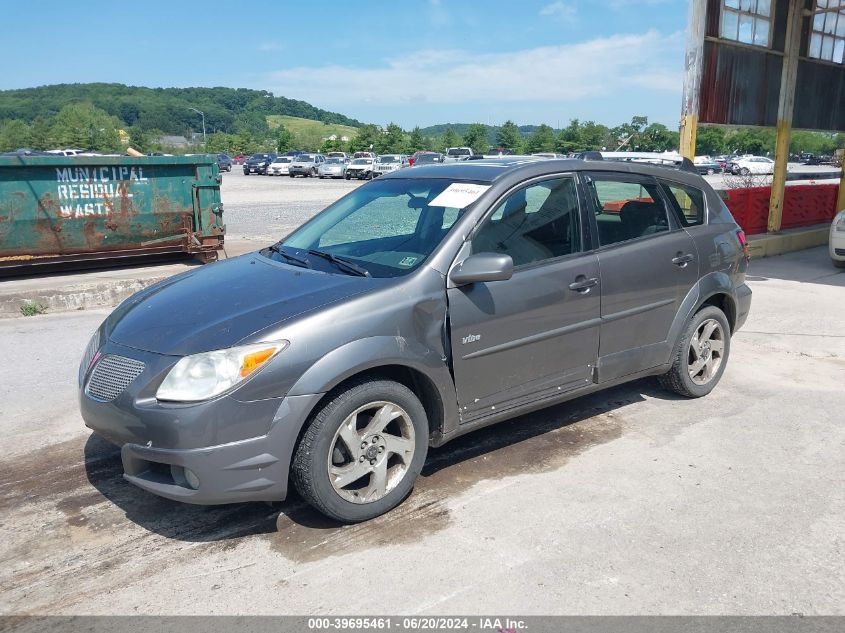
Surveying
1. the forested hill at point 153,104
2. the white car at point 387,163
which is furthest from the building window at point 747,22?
the forested hill at point 153,104

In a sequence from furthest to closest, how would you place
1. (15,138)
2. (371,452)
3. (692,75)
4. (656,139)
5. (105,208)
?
(15,138) → (656,139) → (692,75) → (105,208) → (371,452)

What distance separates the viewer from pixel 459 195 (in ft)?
13.8

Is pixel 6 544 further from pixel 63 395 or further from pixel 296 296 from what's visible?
pixel 63 395

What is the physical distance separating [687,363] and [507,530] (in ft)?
7.81

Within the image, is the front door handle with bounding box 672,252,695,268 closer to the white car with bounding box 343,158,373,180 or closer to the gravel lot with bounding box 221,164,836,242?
the gravel lot with bounding box 221,164,836,242

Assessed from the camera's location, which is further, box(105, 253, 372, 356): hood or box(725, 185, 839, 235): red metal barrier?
box(725, 185, 839, 235): red metal barrier

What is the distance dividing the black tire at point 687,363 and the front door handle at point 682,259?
1.35 ft

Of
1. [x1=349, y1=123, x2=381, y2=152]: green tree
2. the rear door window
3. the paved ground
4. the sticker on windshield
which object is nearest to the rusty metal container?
the paved ground

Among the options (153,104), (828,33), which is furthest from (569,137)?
(153,104)

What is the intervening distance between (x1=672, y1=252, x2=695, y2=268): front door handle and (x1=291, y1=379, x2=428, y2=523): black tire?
2296 millimetres

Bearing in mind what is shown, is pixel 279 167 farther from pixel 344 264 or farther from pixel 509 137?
pixel 344 264

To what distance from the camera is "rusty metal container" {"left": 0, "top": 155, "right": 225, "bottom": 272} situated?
9.17 meters

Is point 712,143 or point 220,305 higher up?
point 712,143

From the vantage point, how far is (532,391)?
13.8ft
